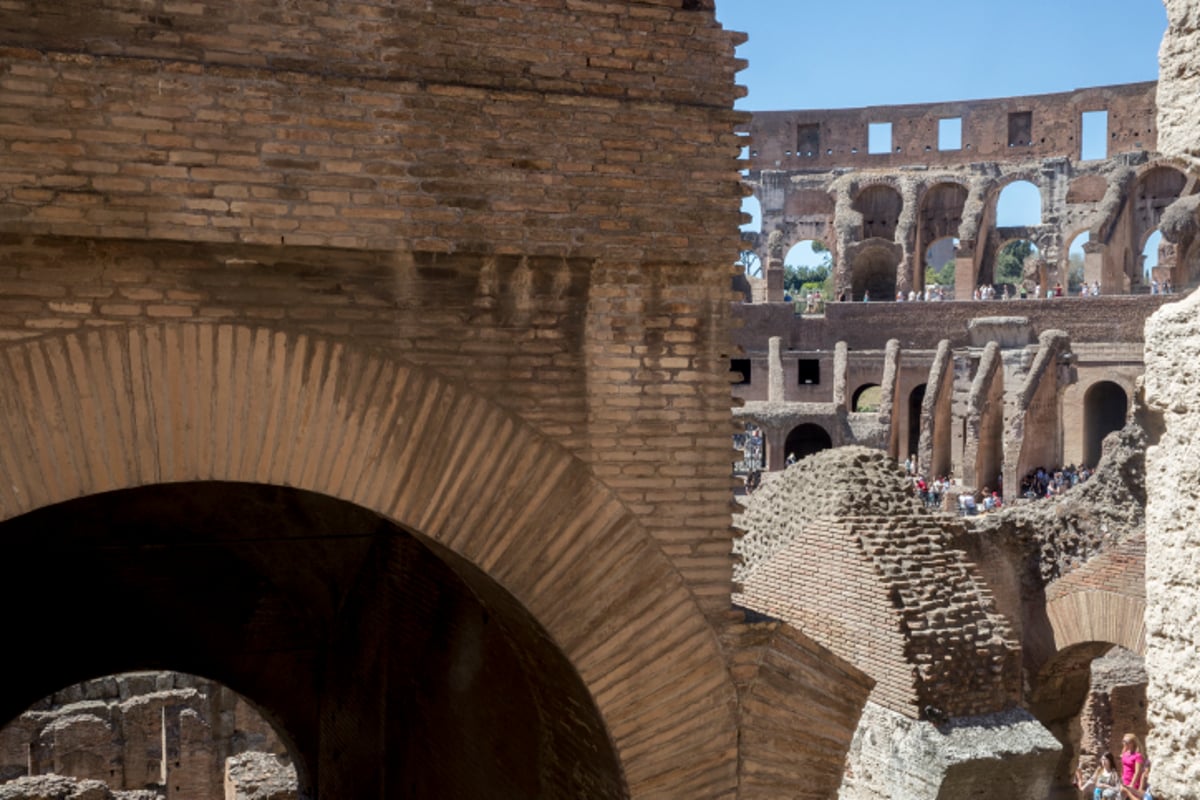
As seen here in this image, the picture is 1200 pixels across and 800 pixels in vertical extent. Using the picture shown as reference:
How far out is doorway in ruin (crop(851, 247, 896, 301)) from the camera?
3734 centimetres

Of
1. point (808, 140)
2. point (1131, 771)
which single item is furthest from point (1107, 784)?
point (808, 140)

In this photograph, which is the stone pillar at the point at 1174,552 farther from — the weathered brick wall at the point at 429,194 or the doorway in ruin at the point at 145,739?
the doorway in ruin at the point at 145,739

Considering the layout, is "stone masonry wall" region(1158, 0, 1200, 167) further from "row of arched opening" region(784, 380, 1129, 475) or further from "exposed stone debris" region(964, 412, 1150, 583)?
"row of arched opening" region(784, 380, 1129, 475)

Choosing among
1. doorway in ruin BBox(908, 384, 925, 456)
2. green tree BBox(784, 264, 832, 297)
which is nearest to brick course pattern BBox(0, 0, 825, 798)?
doorway in ruin BBox(908, 384, 925, 456)

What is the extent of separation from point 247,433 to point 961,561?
681 cm

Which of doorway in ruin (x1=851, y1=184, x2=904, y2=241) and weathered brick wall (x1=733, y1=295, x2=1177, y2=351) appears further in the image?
doorway in ruin (x1=851, y1=184, x2=904, y2=241)

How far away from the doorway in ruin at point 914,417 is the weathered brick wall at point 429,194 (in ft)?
92.3

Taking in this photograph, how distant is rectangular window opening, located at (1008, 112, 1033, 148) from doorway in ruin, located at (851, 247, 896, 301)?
235 inches

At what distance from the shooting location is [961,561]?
906cm

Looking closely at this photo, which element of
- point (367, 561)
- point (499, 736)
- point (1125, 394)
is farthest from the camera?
point (1125, 394)

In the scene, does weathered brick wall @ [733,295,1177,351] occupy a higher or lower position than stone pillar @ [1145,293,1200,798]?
higher

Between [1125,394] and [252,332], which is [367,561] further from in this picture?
[1125,394]

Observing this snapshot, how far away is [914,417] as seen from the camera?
3197 centimetres

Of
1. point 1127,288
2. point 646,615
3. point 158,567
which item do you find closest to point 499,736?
point 646,615
